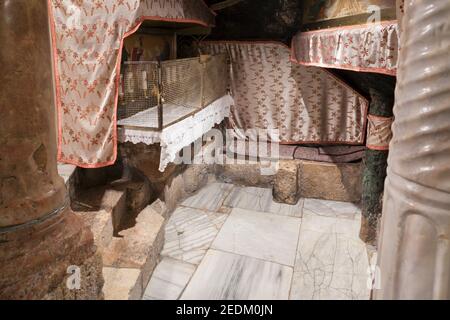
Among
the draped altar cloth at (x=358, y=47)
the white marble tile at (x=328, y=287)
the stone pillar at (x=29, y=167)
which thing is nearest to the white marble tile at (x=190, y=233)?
the white marble tile at (x=328, y=287)

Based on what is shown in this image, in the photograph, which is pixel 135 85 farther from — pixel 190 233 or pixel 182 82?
pixel 190 233

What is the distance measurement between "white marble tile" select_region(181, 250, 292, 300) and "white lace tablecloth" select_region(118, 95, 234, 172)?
1155 millimetres

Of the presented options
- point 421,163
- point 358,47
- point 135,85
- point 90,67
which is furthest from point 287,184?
point 421,163

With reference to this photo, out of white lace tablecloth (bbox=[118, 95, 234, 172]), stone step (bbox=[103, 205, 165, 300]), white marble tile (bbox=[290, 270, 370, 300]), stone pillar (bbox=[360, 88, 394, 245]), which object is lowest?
white marble tile (bbox=[290, 270, 370, 300])

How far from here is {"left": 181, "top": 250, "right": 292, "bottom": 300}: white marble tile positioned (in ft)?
10.0

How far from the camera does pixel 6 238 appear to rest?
165 centimetres

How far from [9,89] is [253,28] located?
15.2ft

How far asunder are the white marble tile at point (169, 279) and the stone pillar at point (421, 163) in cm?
226

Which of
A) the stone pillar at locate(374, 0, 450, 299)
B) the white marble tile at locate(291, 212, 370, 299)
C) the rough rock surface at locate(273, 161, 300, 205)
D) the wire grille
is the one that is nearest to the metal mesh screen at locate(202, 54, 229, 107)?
the wire grille

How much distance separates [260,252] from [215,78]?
2771mm

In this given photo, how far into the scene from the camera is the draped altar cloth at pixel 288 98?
17.6ft

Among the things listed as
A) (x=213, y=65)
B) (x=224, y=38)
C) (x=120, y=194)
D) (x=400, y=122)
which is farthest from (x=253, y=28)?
(x=400, y=122)

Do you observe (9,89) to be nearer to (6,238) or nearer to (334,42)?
(6,238)

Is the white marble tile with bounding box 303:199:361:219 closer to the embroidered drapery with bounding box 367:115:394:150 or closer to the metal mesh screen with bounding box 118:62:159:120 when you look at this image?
the embroidered drapery with bounding box 367:115:394:150
